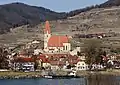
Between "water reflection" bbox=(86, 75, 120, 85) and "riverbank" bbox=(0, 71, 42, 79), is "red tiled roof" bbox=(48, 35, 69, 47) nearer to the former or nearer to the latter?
"riverbank" bbox=(0, 71, 42, 79)

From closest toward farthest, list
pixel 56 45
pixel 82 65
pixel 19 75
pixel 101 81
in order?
pixel 101 81
pixel 19 75
pixel 82 65
pixel 56 45

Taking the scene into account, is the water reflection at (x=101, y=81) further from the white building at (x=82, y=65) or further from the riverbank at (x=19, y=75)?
the white building at (x=82, y=65)

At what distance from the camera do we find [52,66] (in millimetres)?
60812

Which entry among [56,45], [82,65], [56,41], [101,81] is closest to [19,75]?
[82,65]

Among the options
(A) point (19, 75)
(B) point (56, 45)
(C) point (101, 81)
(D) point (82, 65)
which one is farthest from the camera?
(B) point (56, 45)

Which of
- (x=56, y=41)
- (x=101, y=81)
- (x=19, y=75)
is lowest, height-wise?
(x=19, y=75)

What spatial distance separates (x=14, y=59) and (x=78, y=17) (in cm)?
7708

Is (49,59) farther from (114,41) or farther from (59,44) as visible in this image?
(114,41)

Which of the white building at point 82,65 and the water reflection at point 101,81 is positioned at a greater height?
A: the water reflection at point 101,81

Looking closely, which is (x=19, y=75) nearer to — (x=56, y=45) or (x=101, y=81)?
(x=56, y=45)

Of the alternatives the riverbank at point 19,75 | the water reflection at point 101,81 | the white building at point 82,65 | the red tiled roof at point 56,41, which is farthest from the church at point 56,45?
the water reflection at point 101,81

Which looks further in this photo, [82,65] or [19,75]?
[82,65]

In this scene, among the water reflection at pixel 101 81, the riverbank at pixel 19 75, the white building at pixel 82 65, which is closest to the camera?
the water reflection at pixel 101 81

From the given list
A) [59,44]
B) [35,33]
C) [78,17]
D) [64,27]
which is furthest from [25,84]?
[78,17]
